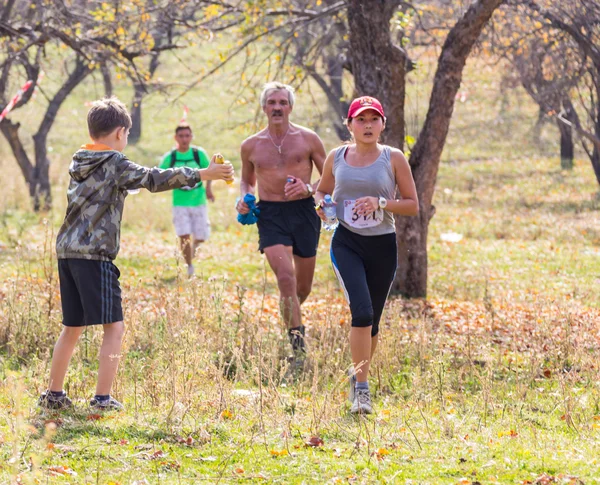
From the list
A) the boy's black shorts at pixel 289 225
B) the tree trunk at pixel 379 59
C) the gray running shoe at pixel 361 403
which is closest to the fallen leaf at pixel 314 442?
the gray running shoe at pixel 361 403

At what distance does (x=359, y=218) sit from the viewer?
588 cm

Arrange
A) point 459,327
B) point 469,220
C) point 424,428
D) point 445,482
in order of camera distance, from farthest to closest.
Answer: point 469,220
point 459,327
point 424,428
point 445,482

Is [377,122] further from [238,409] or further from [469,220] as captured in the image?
[469,220]

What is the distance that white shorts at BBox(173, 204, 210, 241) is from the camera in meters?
11.4

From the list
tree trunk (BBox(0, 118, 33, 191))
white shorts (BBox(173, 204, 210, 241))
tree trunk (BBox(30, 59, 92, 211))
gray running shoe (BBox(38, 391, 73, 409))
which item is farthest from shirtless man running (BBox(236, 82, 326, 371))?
tree trunk (BBox(30, 59, 92, 211))

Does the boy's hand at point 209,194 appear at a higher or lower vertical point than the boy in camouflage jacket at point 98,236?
higher

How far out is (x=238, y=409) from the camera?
545cm

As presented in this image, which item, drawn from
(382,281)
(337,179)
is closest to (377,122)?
(337,179)

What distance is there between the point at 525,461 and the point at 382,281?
5.88ft

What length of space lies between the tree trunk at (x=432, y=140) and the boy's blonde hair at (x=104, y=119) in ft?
16.8

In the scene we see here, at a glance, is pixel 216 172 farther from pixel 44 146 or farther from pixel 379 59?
pixel 44 146

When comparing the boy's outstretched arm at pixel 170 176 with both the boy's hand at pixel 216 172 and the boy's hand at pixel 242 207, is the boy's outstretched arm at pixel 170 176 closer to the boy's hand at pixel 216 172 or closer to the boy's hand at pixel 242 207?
the boy's hand at pixel 216 172

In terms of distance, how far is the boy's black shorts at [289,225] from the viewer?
7516 millimetres

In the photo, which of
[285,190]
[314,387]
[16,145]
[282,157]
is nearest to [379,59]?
[282,157]
